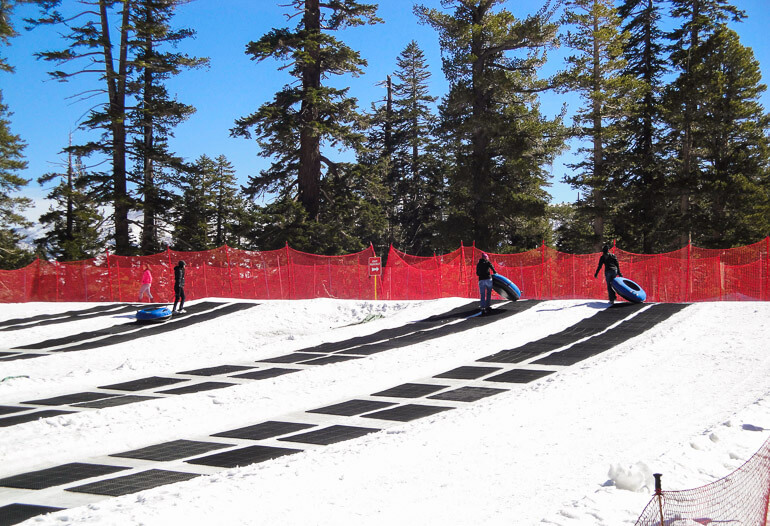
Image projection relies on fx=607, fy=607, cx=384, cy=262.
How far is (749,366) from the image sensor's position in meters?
11.0

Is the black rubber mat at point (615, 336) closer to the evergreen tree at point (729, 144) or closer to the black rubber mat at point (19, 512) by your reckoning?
the black rubber mat at point (19, 512)

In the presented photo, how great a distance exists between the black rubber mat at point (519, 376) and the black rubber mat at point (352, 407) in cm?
234

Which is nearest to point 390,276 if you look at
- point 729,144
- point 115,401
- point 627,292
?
point 627,292

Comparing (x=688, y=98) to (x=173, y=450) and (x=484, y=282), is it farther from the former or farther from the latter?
(x=173, y=450)

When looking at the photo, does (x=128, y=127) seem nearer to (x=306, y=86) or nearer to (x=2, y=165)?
(x=2, y=165)

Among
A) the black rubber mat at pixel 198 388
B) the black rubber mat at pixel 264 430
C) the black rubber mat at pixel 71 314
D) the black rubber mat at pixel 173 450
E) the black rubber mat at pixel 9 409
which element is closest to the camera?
the black rubber mat at pixel 173 450

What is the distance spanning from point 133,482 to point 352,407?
399 cm

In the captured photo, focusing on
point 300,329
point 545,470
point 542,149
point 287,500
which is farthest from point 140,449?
point 542,149

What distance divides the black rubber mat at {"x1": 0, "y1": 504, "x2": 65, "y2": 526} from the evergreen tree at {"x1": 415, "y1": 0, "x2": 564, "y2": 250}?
31.6m

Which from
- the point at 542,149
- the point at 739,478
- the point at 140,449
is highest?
the point at 542,149

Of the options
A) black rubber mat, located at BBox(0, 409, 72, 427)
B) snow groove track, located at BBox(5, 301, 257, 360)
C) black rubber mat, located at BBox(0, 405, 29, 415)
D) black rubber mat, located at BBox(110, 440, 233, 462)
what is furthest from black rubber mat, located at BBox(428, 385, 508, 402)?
snow groove track, located at BBox(5, 301, 257, 360)

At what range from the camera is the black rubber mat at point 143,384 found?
11.8m

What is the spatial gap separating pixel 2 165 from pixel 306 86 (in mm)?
21607

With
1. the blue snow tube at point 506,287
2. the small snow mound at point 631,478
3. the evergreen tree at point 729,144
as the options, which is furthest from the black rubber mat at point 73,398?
the evergreen tree at point 729,144
